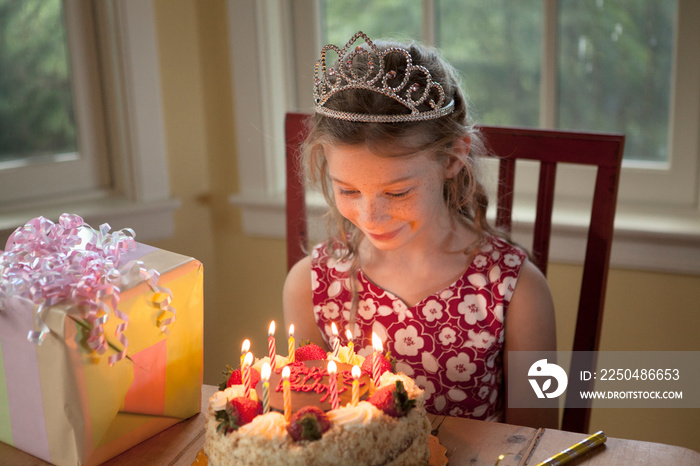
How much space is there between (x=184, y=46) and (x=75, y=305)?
4.23 feet

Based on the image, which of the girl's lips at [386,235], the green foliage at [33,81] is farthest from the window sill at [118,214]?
the girl's lips at [386,235]

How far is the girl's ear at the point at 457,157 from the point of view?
4.00ft

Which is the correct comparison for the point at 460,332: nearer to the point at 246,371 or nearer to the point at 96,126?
the point at 246,371

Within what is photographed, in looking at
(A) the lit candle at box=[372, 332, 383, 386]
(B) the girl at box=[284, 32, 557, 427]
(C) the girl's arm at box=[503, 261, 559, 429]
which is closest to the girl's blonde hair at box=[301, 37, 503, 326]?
(B) the girl at box=[284, 32, 557, 427]

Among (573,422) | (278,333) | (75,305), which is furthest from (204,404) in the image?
(278,333)

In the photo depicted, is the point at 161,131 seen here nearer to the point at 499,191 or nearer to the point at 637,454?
the point at 499,191

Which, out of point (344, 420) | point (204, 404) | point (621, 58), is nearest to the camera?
point (344, 420)

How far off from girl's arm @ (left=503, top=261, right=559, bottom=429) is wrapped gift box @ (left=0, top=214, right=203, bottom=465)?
574 mm

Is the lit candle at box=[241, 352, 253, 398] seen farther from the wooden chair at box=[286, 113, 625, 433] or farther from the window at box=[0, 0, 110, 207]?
the window at box=[0, 0, 110, 207]

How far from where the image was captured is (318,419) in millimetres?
859

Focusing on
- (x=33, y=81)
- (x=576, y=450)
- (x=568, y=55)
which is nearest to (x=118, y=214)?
(x=33, y=81)

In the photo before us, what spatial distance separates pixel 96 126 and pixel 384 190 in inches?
46.0

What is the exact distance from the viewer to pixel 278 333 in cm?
217

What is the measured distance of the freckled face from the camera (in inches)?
Answer: 44.3
